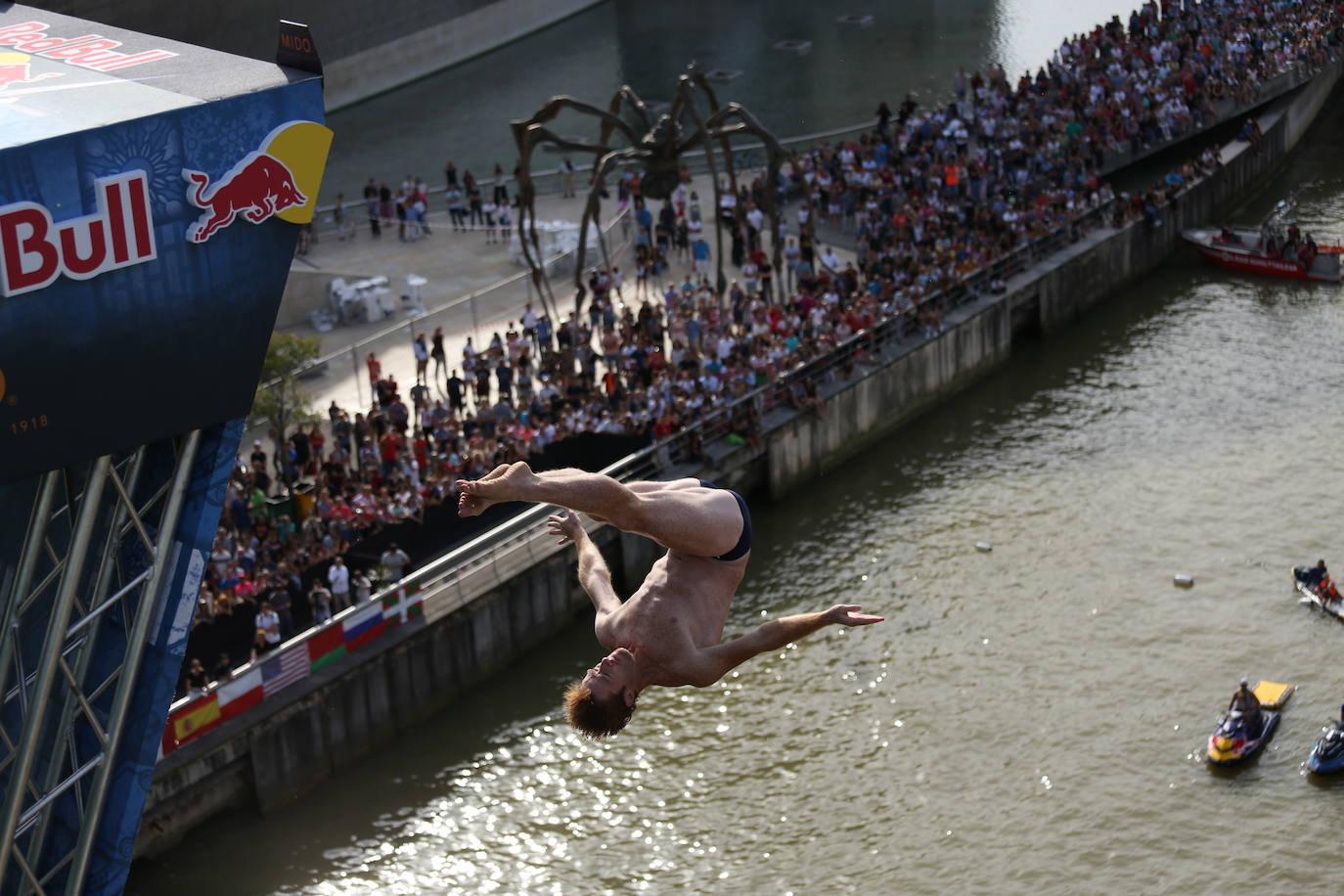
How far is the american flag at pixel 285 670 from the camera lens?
37781 millimetres

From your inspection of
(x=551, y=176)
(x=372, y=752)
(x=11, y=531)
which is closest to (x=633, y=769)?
(x=372, y=752)

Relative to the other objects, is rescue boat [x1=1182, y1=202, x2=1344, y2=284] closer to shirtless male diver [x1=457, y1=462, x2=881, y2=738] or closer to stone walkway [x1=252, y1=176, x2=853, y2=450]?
stone walkway [x1=252, y1=176, x2=853, y2=450]

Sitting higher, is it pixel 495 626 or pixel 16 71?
pixel 16 71

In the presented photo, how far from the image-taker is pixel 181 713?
36031 mm

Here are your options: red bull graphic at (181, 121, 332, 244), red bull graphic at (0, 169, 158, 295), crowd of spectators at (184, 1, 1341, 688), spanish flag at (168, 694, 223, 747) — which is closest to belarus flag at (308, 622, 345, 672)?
crowd of spectators at (184, 1, 1341, 688)

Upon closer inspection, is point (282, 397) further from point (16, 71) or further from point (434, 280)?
point (16, 71)

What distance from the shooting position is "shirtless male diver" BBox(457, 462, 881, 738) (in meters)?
14.5

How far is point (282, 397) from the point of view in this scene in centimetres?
4444

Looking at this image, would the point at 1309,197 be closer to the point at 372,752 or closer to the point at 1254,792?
the point at 1254,792

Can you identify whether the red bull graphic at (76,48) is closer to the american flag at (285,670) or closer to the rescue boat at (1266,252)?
the american flag at (285,670)

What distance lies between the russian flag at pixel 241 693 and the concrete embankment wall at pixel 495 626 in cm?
27

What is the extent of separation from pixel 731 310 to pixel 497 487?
38174 mm

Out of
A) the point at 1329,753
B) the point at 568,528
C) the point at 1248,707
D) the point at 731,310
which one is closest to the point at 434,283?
the point at 731,310

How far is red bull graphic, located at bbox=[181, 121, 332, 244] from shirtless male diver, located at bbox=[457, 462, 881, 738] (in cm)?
965
